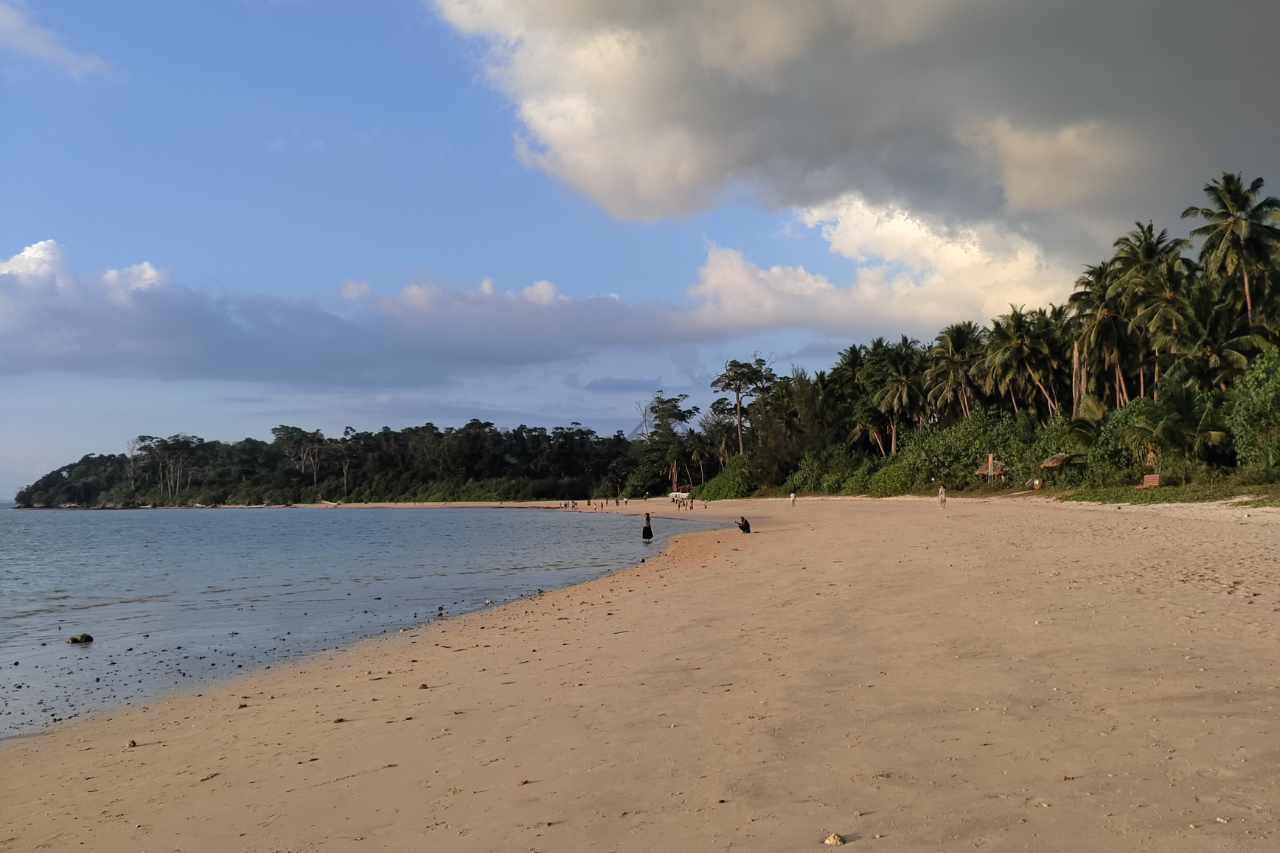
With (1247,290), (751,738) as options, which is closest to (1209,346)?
(1247,290)

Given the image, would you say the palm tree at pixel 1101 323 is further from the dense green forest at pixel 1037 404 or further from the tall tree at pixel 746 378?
the tall tree at pixel 746 378

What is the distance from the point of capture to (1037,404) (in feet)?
220

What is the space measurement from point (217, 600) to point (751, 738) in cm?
2010

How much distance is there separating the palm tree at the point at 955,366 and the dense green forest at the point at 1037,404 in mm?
146

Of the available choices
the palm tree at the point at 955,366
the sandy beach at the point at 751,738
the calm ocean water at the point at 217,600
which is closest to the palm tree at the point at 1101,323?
the palm tree at the point at 955,366

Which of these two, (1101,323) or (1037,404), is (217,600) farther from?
(1037,404)

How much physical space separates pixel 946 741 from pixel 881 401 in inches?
2769

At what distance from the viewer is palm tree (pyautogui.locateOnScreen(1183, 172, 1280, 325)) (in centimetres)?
4319

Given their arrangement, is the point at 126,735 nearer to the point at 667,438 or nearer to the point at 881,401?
the point at 881,401

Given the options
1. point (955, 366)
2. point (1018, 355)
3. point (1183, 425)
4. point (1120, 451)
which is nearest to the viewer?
point (1183, 425)

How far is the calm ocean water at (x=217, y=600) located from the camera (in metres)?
12.3

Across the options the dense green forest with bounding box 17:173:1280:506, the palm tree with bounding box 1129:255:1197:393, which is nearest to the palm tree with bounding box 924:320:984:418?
the dense green forest with bounding box 17:173:1280:506

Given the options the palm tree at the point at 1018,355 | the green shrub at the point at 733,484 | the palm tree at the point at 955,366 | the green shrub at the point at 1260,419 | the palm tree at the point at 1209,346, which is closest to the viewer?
the green shrub at the point at 1260,419

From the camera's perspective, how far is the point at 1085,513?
28.9 meters
